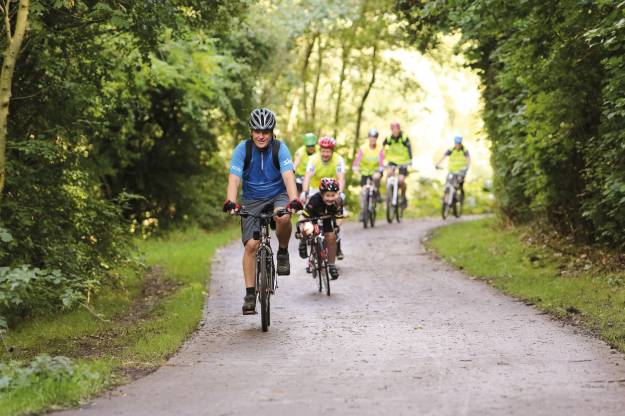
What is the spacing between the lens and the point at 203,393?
23.6 feet

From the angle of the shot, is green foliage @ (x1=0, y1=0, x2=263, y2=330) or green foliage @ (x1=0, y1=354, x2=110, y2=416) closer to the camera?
green foliage @ (x1=0, y1=354, x2=110, y2=416)

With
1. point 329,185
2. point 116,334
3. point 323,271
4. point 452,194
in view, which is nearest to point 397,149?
point 452,194

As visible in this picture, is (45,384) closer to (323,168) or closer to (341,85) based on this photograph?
(323,168)

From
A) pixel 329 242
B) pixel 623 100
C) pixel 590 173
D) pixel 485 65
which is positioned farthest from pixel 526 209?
pixel 623 100

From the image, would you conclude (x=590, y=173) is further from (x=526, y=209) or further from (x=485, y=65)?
(x=485, y=65)

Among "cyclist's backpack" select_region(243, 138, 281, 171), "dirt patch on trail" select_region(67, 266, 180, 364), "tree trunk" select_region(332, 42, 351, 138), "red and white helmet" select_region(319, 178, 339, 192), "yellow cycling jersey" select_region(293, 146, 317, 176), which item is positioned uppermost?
"tree trunk" select_region(332, 42, 351, 138)

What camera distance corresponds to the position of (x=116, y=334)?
36.1 feet

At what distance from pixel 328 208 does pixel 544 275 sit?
3.34 metres

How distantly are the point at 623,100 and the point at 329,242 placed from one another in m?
4.48

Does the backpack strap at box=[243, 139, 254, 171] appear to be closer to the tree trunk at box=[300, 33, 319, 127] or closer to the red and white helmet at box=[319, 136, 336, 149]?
the red and white helmet at box=[319, 136, 336, 149]

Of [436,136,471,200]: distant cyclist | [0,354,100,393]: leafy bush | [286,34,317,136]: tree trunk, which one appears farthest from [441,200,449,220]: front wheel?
[0,354,100,393]: leafy bush

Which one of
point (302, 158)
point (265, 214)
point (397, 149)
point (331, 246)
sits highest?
point (397, 149)

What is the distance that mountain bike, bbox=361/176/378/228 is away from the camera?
23594 mm

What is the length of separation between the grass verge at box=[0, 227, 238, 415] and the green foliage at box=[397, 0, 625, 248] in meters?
5.46
